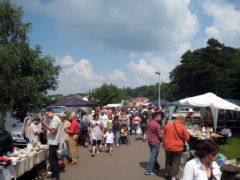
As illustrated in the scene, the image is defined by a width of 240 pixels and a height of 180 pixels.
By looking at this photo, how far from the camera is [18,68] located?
74.1ft

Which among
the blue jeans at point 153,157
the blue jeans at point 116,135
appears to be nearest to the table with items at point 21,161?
the blue jeans at point 153,157

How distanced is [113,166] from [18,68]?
1264 cm

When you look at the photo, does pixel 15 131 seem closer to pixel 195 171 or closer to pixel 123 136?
pixel 123 136

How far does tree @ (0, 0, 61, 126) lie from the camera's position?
67.6 ft

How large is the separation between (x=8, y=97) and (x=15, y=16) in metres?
5.81

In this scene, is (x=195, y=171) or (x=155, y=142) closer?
(x=195, y=171)

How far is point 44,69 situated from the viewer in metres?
27.0

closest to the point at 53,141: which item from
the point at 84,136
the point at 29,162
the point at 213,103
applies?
the point at 29,162

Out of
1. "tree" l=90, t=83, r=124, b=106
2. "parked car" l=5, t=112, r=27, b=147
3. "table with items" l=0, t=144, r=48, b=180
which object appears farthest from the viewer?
"tree" l=90, t=83, r=124, b=106

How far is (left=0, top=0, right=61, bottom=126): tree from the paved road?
22.8 feet

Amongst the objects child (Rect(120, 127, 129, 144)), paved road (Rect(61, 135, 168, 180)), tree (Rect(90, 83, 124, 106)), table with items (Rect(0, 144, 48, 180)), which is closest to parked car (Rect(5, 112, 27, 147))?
paved road (Rect(61, 135, 168, 180))

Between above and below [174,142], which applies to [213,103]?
above

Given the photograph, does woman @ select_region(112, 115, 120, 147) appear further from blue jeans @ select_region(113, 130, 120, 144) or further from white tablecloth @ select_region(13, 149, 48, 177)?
white tablecloth @ select_region(13, 149, 48, 177)

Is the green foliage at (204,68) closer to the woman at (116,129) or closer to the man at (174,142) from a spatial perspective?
the woman at (116,129)
